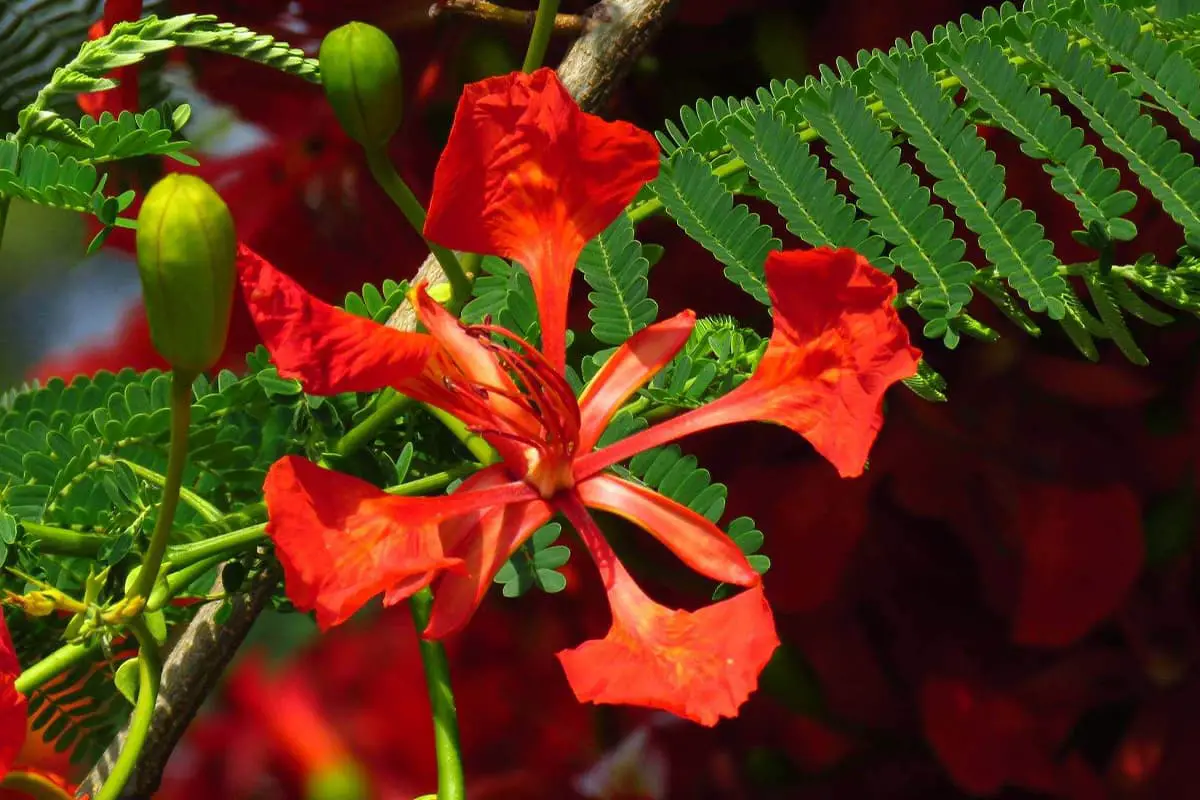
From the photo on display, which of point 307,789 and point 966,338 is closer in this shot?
point 966,338

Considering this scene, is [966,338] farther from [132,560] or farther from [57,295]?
[57,295]

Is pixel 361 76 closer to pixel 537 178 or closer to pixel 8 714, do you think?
pixel 537 178

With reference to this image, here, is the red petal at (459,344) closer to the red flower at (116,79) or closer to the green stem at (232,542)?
the green stem at (232,542)

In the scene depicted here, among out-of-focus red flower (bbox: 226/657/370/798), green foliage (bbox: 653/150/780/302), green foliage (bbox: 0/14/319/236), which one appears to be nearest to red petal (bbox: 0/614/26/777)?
green foliage (bbox: 0/14/319/236)

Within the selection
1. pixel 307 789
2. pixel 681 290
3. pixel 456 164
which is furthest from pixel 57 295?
pixel 456 164

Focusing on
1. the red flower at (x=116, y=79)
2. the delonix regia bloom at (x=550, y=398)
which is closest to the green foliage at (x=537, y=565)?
the delonix regia bloom at (x=550, y=398)

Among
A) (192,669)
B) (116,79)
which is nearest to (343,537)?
(192,669)

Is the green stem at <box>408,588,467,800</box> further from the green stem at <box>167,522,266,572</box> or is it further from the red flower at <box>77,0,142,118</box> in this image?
the red flower at <box>77,0,142,118</box>
